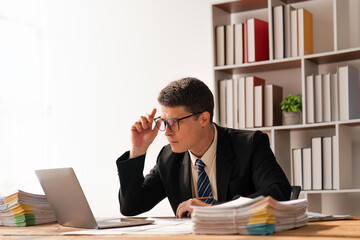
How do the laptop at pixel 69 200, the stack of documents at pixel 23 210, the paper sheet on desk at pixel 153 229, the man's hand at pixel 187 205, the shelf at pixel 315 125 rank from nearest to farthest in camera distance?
the paper sheet on desk at pixel 153 229 → the laptop at pixel 69 200 → the man's hand at pixel 187 205 → the stack of documents at pixel 23 210 → the shelf at pixel 315 125

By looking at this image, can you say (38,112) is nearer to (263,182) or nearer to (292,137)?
(292,137)

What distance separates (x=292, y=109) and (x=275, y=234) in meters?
2.20

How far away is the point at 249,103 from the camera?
12.0 ft

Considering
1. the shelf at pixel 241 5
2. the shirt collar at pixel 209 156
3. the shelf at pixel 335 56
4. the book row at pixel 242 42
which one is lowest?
the shirt collar at pixel 209 156

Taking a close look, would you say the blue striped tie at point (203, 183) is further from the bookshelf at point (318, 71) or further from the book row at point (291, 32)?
the book row at point (291, 32)

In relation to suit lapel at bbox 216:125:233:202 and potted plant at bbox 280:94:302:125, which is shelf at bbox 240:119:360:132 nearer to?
potted plant at bbox 280:94:302:125

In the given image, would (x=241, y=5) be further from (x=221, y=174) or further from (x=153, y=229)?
(x=153, y=229)

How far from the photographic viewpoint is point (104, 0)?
495cm

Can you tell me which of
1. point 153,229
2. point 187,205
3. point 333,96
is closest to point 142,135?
point 187,205

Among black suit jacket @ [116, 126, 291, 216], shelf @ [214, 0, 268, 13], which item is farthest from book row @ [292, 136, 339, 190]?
black suit jacket @ [116, 126, 291, 216]

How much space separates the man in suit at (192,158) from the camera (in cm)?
235

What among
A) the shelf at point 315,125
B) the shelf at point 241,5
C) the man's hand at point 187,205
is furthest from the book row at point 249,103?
the man's hand at point 187,205

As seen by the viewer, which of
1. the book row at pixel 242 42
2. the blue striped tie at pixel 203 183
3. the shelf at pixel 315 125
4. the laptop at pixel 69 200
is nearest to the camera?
the laptop at pixel 69 200

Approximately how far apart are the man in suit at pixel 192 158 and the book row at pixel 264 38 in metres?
1.25
